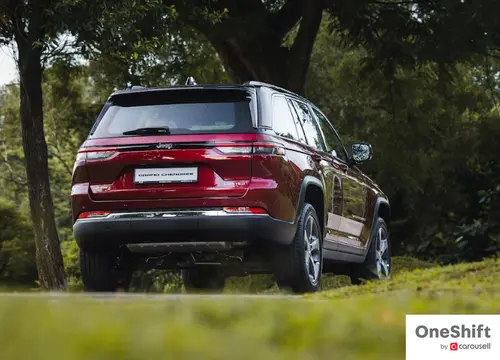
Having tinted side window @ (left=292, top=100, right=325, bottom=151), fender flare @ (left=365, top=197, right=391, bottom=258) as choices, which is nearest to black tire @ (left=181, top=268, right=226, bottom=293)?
fender flare @ (left=365, top=197, right=391, bottom=258)

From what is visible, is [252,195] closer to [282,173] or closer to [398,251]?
[282,173]

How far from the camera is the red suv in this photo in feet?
27.1

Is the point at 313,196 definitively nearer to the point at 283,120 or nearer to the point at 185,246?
the point at 283,120

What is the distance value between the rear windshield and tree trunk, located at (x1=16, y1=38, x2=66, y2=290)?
5580 millimetres

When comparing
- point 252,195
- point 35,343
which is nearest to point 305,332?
point 35,343

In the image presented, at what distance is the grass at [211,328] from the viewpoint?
336 cm

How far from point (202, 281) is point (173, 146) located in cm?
425

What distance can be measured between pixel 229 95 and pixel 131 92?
0.91 metres

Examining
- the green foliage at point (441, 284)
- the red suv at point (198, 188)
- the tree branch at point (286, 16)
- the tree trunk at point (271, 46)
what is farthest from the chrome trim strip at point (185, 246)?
the tree branch at point (286, 16)

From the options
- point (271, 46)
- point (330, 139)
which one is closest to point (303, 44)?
point (271, 46)

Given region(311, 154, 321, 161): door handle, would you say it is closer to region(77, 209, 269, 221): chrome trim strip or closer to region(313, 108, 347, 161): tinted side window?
region(313, 108, 347, 161): tinted side window

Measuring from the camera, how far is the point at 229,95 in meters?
8.81

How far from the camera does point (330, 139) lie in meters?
10.9

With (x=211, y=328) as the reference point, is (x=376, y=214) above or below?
below
